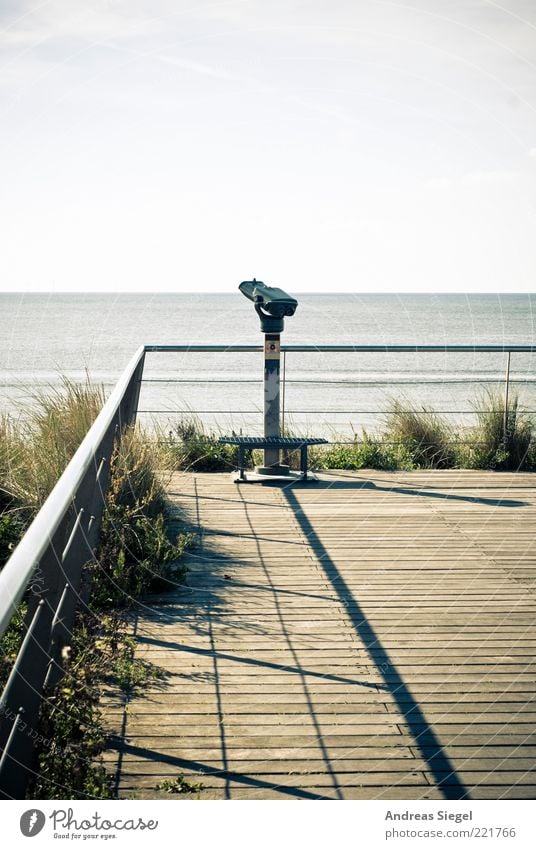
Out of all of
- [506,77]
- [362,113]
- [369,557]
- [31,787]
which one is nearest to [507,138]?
[506,77]

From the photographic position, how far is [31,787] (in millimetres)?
2188

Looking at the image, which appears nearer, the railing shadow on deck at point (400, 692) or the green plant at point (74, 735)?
the green plant at point (74, 735)

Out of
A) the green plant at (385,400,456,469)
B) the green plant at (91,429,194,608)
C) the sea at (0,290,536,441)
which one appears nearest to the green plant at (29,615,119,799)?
the green plant at (91,429,194,608)

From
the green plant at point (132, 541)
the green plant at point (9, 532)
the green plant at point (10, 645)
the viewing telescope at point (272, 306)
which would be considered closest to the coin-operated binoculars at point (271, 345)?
the viewing telescope at point (272, 306)

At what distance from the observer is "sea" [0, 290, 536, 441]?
1401 centimetres

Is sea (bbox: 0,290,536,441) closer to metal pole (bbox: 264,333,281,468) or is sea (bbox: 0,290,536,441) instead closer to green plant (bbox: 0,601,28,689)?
metal pole (bbox: 264,333,281,468)

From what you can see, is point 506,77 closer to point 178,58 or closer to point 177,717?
point 178,58

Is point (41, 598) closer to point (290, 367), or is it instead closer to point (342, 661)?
point (342, 661)

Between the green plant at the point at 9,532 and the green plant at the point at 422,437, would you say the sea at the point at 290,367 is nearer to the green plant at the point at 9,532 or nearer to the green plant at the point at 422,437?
the green plant at the point at 422,437

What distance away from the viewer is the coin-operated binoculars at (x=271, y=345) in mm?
6445

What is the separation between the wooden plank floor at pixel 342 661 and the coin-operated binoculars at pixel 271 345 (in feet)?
3.80

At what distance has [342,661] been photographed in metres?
3.22

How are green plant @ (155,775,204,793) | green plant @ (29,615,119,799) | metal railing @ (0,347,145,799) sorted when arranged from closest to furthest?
metal railing @ (0,347,145,799) → green plant @ (29,615,119,799) → green plant @ (155,775,204,793)

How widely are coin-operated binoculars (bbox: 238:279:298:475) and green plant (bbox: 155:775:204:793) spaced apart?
4.11 metres
